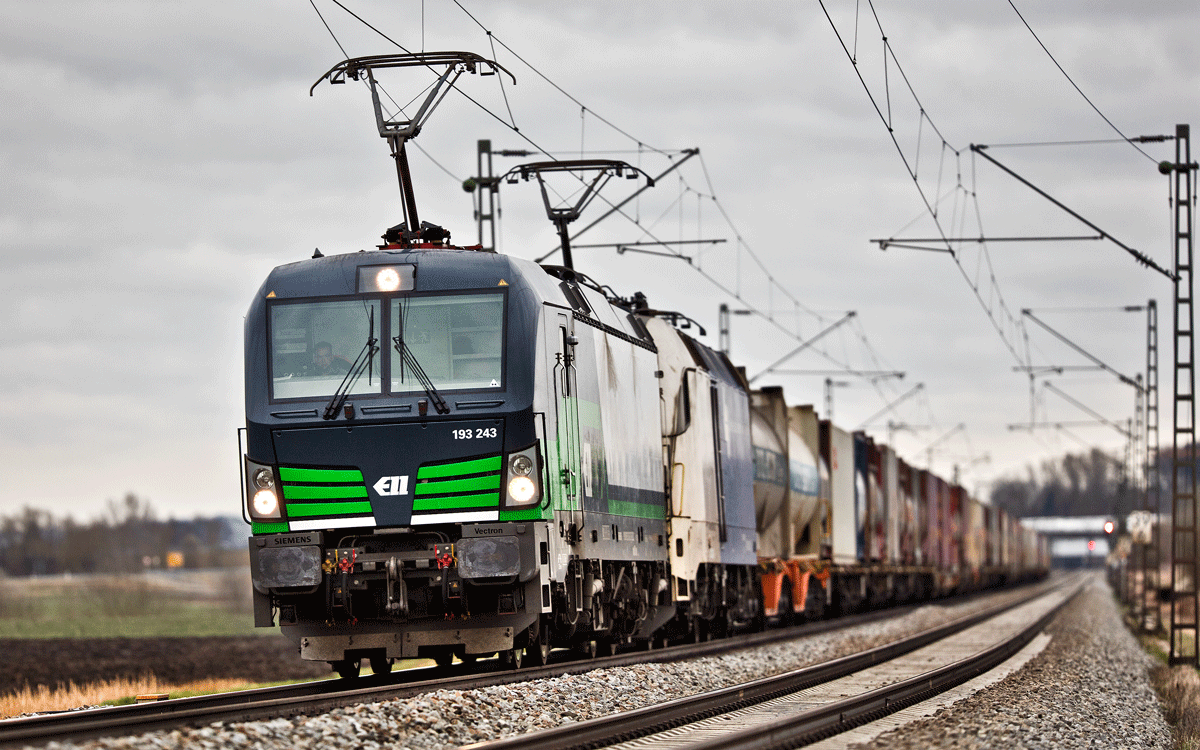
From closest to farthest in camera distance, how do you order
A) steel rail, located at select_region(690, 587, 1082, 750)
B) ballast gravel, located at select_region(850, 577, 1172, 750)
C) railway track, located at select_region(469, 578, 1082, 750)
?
1. steel rail, located at select_region(690, 587, 1082, 750)
2. railway track, located at select_region(469, 578, 1082, 750)
3. ballast gravel, located at select_region(850, 577, 1172, 750)

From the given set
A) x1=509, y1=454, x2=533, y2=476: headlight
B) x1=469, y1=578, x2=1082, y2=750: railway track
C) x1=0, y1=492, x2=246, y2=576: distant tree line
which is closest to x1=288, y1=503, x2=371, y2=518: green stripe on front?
x1=509, y1=454, x2=533, y2=476: headlight

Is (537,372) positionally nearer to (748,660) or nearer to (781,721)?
(781,721)

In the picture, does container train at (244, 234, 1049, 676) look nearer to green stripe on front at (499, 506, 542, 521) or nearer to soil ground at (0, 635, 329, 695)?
green stripe on front at (499, 506, 542, 521)

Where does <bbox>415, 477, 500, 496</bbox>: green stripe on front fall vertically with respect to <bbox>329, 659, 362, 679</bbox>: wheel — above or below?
above

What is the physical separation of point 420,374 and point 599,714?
3.63 metres

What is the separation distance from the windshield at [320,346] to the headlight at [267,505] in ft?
3.13

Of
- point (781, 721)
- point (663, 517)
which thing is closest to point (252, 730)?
point (781, 721)

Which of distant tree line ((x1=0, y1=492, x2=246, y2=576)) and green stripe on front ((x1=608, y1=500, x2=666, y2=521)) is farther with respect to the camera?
distant tree line ((x1=0, y1=492, x2=246, y2=576))

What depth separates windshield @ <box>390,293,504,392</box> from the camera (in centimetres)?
1495

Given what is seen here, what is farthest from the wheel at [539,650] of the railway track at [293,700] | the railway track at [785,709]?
the railway track at [785,709]

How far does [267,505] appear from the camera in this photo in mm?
14812

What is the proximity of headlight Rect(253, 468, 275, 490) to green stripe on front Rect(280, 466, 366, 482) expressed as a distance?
0.10 meters

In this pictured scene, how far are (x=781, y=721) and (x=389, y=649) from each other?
183 inches

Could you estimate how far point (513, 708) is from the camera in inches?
524
